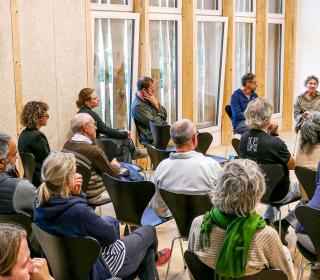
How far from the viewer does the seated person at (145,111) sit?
6.66 metres

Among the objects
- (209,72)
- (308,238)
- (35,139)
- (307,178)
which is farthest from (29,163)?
(209,72)

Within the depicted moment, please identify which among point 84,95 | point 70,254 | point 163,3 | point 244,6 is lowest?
point 70,254

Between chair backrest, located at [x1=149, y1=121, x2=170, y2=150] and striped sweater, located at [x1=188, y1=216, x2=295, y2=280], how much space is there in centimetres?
356

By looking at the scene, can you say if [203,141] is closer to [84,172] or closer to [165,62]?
[84,172]

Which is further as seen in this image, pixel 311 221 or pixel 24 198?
pixel 24 198

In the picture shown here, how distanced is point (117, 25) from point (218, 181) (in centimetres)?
495

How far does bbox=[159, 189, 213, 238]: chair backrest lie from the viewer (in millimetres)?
3426

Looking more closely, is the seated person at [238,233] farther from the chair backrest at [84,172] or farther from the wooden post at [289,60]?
the wooden post at [289,60]

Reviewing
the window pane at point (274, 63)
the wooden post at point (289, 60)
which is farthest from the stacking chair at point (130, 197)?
the wooden post at point (289, 60)

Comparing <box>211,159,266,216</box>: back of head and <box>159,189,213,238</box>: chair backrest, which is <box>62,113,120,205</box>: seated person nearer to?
<box>159,189,213,238</box>: chair backrest

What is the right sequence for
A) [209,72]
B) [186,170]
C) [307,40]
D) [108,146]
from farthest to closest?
1. [307,40]
2. [209,72]
3. [108,146]
4. [186,170]

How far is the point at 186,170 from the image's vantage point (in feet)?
12.1

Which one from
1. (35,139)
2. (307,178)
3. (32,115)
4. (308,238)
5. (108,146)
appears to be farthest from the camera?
(108,146)

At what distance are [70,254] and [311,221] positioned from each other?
1.37 metres
